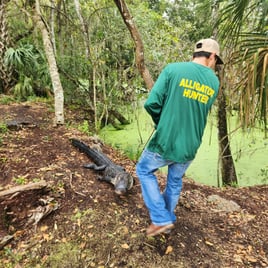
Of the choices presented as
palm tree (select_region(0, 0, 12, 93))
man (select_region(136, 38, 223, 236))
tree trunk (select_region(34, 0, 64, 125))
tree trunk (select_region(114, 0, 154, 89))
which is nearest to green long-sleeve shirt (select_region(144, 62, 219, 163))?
man (select_region(136, 38, 223, 236))

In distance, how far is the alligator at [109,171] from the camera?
2164 millimetres

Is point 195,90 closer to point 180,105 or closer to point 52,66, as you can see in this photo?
point 180,105

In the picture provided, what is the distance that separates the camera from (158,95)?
4.83 feet

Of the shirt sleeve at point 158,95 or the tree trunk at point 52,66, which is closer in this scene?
the shirt sleeve at point 158,95

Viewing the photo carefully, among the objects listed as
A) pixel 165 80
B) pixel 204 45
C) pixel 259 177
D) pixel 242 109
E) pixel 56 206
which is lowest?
pixel 259 177

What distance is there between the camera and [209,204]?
2.32m

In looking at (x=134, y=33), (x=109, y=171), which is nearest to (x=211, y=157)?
(x=109, y=171)

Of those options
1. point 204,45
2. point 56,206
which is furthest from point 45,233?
point 204,45

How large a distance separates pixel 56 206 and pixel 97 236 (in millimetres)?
402

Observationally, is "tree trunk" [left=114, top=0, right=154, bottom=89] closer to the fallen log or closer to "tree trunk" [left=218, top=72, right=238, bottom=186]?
"tree trunk" [left=218, top=72, right=238, bottom=186]

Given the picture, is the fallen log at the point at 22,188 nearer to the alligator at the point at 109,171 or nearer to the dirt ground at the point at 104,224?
the dirt ground at the point at 104,224

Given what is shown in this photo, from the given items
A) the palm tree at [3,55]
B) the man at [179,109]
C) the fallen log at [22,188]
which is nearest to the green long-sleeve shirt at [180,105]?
the man at [179,109]

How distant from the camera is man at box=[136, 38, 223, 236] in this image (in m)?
1.43

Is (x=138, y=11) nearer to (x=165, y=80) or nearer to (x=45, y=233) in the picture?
(x=165, y=80)
